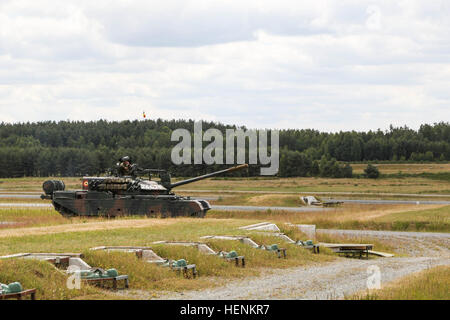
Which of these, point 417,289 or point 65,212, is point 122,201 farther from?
point 417,289

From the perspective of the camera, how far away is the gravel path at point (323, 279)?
16.5 m

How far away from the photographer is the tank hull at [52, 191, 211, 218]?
33.9m

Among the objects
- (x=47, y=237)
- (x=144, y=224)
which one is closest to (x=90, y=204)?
(x=144, y=224)

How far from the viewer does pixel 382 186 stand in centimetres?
8969

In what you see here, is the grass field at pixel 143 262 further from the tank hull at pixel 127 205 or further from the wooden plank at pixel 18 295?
the tank hull at pixel 127 205

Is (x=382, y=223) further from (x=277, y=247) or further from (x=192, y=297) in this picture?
(x=192, y=297)

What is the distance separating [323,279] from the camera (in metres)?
19.4

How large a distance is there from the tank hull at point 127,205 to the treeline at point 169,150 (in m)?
70.1

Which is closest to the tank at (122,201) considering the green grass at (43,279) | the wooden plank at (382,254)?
the wooden plank at (382,254)

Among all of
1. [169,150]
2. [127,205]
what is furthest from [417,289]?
[169,150]

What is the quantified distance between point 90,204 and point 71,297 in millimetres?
19703

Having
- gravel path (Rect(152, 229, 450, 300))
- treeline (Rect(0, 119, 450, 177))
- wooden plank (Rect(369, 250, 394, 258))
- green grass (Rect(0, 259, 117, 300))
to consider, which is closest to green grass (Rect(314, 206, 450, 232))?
gravel path (Rect(152, 229, 450, 300))

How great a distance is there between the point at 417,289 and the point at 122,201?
18.9 m

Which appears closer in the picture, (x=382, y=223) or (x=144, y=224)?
(x=144, y=224)
